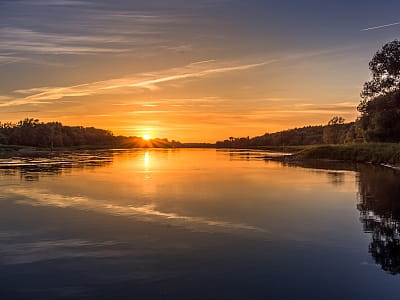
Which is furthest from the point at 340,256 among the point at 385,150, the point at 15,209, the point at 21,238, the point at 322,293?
the point at 385,150

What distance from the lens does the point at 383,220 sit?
16156mm

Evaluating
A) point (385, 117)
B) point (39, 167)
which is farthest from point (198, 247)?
point (385, 117)

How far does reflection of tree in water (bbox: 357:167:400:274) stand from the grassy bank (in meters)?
26.0

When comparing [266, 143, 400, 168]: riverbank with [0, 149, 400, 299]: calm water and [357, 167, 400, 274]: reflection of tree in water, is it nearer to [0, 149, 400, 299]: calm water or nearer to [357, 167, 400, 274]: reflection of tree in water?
[357, 167, 400, 274]: reflection of tree in water

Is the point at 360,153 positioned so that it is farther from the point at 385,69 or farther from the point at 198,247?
the point at 198,247

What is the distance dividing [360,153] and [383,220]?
4895 cm

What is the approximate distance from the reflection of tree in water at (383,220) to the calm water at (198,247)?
0.05 m

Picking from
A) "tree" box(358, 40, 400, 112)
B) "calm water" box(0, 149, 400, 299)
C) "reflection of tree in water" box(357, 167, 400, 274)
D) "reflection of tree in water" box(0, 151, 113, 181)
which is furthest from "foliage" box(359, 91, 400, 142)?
"calm water" box(0, 149, 400, 299)

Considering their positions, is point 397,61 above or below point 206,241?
above

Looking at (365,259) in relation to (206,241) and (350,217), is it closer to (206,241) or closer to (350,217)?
(206,241)

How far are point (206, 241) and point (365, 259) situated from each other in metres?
4.53

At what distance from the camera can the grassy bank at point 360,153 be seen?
53578mm

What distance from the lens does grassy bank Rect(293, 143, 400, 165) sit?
53.6m

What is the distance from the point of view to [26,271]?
1002 centimetres
